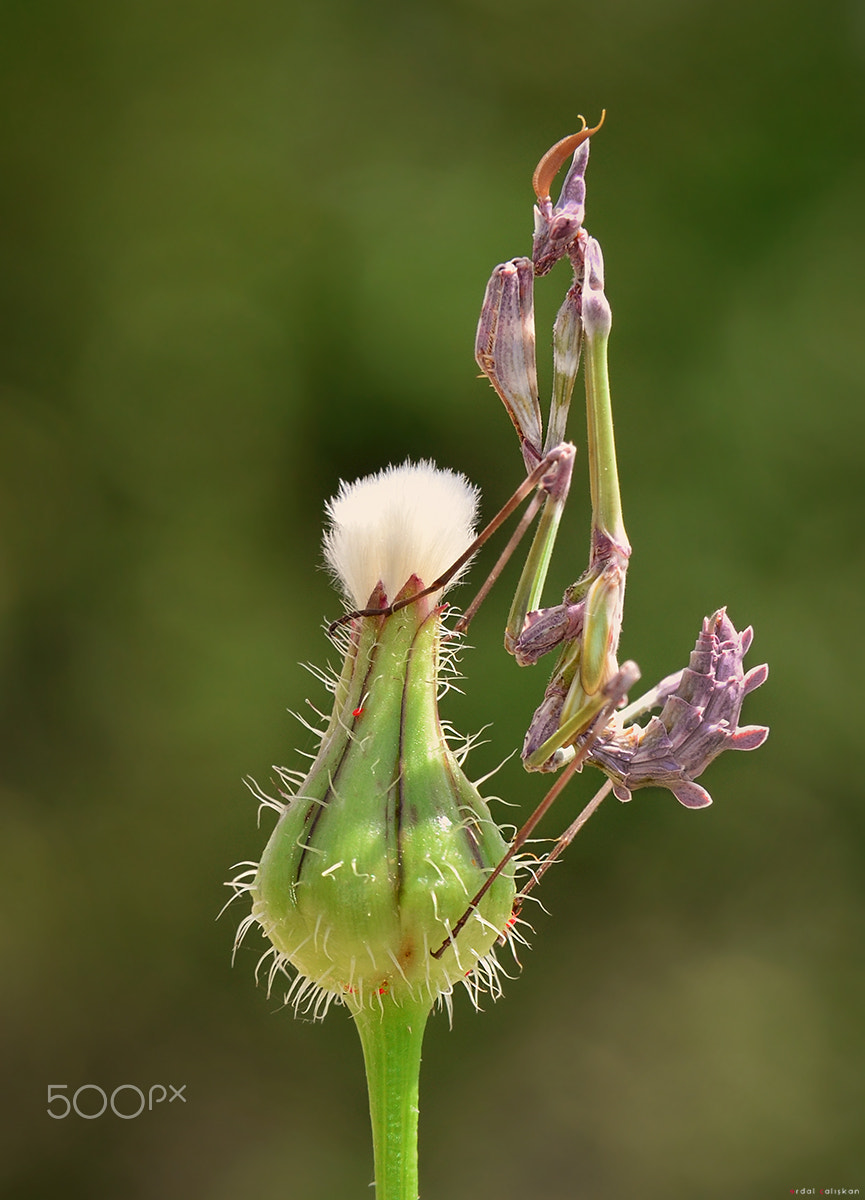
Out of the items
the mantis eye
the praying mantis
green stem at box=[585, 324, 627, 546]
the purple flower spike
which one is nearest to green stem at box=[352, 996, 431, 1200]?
the praying mantis

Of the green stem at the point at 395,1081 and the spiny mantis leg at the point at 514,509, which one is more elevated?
the spiny mantis leg at the point at 514,509

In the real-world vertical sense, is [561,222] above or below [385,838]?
above

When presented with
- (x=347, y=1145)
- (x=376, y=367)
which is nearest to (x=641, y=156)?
(x=376, y=367)

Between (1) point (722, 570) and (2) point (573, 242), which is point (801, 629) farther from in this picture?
(2) point (573, 242)

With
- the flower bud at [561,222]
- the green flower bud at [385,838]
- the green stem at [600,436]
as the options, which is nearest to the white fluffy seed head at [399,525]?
the green flower bud at [385,838]

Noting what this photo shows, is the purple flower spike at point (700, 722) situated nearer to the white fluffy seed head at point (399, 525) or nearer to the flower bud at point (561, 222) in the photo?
the white fluffy seed head at point (399, 525)

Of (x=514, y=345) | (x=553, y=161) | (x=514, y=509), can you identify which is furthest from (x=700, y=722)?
(x=553, y=161)

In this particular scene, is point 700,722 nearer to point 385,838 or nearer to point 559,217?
point 385,838

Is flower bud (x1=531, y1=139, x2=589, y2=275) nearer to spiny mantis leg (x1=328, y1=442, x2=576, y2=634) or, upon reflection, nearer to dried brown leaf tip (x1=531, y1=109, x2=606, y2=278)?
dried brown leaf tip (x1=531, y1=109, x2=606, y2=278)
